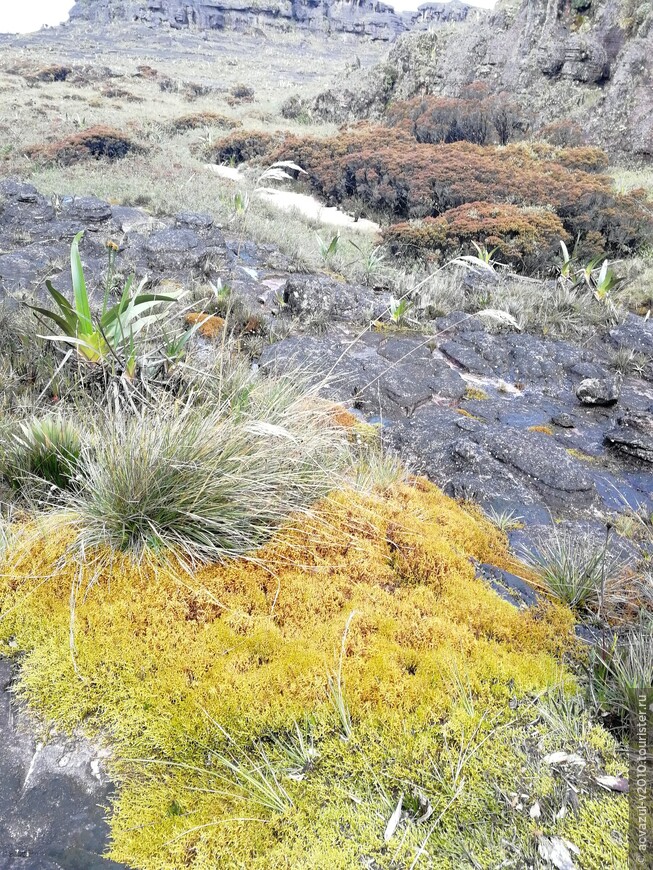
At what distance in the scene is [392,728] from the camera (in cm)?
150

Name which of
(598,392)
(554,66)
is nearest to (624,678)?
(598,392)

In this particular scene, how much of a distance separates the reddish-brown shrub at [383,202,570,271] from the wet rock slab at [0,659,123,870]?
10.4m

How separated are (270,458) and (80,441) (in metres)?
0.85

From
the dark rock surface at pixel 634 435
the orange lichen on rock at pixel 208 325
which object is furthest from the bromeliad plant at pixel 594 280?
the orange lichen on rock at pixel 208 325

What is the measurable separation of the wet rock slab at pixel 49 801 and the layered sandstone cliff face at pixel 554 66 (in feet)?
69.5

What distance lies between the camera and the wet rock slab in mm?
1257

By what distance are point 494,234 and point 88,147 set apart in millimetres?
13858

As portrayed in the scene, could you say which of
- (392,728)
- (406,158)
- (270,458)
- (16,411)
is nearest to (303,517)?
(270,458)

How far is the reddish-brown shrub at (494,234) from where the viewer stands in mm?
10633

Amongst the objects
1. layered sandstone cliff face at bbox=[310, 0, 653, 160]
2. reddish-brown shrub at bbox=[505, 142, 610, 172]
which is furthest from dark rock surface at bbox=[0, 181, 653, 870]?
layered sandstone cliff face at bbox=[310, 0, 653, 160]

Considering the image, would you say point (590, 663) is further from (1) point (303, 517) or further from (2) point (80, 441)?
→ (2) point (80, 441)

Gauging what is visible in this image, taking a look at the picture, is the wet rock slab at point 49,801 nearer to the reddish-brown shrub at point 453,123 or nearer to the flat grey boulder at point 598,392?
the flat grey boulder at point 598,392

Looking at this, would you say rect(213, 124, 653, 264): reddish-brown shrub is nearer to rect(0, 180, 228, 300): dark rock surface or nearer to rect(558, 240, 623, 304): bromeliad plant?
rect(558, 240, 623, 304): bromeliad plant

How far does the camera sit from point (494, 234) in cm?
1085
